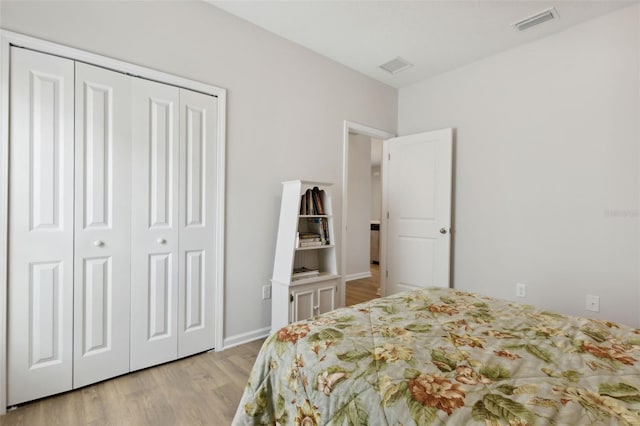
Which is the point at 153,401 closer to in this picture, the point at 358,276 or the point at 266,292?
the point at 266,292

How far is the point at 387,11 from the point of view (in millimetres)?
2545

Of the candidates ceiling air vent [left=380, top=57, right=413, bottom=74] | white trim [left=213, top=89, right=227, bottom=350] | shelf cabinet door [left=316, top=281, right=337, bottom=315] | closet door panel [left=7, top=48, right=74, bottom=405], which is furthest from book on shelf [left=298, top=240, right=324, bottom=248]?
ceiling air vent [left=380, top=57, right=413, bottom=74]

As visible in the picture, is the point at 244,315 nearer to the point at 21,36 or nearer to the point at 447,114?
the point at 21,36

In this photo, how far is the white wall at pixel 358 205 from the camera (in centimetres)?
545

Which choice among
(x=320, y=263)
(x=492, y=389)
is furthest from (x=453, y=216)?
(x=492, y=389)

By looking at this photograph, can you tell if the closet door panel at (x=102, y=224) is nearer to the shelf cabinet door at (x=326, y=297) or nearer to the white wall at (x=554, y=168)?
the shelf cabinet door at (x=326, y=297)

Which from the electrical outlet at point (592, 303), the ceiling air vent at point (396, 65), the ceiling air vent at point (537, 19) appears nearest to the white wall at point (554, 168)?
the electrical outlet at point (592, 303)

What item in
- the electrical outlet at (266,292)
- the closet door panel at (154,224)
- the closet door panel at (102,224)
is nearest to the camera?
the closet door panel at (102,224)

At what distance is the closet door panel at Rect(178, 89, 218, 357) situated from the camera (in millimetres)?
2400

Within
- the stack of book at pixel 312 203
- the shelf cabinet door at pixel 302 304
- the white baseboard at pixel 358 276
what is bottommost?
the white baseboard at pixel 358 276

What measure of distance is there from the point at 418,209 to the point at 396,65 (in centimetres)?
162

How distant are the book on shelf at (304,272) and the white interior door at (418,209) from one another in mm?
1341

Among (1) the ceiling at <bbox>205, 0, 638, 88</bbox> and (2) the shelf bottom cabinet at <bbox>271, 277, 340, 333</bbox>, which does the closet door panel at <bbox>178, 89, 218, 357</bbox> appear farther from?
(1) the ceiling at <bbox>205, 0, 638, 88</bbox>

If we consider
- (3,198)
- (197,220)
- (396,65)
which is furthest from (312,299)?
(396,65)
